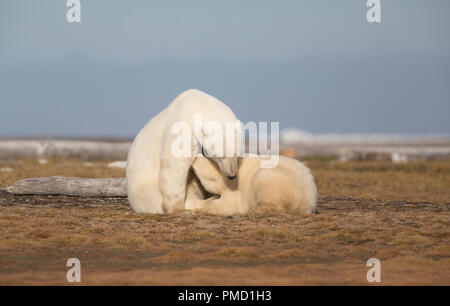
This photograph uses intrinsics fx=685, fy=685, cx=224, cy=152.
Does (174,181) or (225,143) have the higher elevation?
(225,143)

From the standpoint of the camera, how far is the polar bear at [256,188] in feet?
35.9

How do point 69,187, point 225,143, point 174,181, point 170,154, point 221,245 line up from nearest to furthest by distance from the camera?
point 221,245, point 225,143, point 170,154, point 174,181, point 69,187

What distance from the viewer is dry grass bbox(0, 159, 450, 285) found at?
23.1 ft

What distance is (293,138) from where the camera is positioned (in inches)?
5399

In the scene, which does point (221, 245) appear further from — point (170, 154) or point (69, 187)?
point (69, 187)

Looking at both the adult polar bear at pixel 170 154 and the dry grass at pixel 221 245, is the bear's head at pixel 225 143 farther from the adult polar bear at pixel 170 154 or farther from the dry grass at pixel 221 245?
the dry grass at pixel 221 245

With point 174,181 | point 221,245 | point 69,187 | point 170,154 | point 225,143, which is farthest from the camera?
point 69,187

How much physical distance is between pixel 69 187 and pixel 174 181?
16.6ft

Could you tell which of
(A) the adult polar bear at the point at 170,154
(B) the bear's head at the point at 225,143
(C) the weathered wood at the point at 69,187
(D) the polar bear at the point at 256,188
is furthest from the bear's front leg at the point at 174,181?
(C) the weathered wood at the point at 69,187

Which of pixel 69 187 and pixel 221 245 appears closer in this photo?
pixel 221 245

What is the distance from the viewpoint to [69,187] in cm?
1523

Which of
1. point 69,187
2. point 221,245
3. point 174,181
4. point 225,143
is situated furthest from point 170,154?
point 69,187
